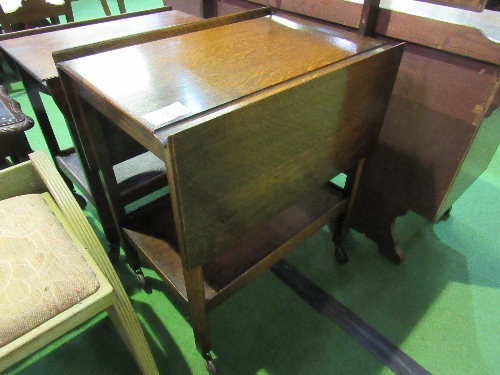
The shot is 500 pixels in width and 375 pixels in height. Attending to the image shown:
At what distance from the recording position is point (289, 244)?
1072mm

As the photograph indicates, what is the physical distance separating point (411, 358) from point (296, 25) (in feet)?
3.42

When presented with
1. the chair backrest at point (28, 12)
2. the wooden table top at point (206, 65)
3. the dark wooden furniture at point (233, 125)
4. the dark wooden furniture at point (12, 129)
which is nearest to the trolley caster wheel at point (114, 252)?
the dark wooden furniture at point (233, 125)

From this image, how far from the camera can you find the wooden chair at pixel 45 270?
698 mm

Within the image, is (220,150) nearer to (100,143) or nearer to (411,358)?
(100,143)

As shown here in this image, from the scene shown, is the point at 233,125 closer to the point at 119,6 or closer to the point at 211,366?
the point at 211,366

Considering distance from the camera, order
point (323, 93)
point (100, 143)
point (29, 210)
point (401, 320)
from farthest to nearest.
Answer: point (401, 320), point (100, 143), point (29, 210), point (323, 93)

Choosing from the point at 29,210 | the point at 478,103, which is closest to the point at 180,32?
the point at 29,210

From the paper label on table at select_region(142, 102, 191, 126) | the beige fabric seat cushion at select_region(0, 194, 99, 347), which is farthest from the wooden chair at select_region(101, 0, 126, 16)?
the paper label on table at select_region(142, 102, 191, 126)

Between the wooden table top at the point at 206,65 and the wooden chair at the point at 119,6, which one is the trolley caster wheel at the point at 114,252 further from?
the wooden chair at the point at 119,6

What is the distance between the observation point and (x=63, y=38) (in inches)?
49.4

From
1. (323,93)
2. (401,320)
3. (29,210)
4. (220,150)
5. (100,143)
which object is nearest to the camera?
(220,150)

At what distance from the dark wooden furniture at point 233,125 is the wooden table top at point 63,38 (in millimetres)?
235

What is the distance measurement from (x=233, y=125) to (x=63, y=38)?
944mm

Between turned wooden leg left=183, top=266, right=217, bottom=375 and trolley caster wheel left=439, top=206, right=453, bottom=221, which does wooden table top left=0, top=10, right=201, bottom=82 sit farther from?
trolley caster wheel left=439, top=206, right=453, bottom=221
